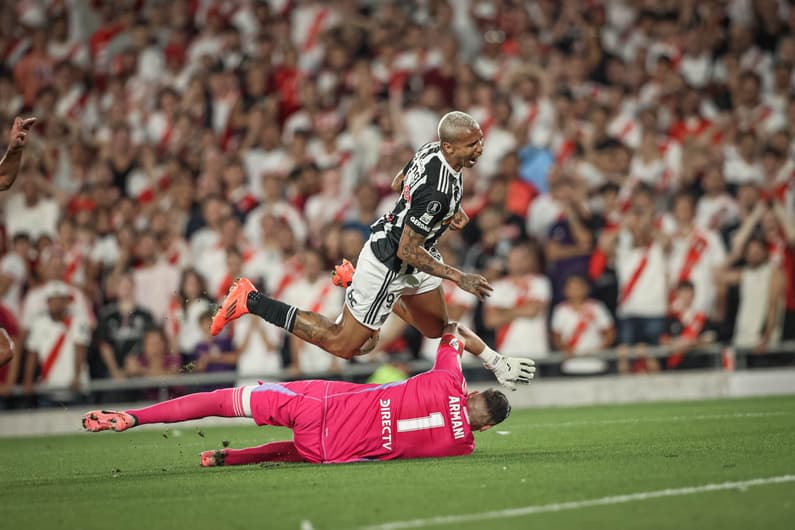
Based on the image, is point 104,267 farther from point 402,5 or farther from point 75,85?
point 402,5

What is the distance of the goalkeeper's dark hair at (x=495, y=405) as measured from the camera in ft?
31.2

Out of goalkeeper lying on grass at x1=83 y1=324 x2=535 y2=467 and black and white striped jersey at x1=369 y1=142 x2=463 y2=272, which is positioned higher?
black and white striped jersey at x1=369 y1=142 x2=463 y2=272

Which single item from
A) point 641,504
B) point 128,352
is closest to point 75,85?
point 128,352

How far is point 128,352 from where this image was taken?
55.8ft

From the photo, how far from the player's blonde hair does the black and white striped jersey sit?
200 millimetres

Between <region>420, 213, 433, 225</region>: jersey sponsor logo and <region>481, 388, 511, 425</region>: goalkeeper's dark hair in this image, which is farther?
<region>420, 213, 433, 225</region>: jersey sponsor logo

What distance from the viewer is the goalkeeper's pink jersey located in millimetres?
9555

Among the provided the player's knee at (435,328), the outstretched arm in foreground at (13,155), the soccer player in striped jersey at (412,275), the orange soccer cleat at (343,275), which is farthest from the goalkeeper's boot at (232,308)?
the outstretched arm in foreground at (13,155)

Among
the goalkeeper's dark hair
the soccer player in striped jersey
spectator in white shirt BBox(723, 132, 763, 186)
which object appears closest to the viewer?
the goalkeeper's dark hair

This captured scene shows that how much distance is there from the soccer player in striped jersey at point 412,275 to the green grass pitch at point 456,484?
126 centimetres

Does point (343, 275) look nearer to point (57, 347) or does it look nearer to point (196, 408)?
point (196, 408)

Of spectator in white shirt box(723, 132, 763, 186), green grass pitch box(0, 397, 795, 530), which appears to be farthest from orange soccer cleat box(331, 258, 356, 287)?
spectator in white shirt box(723, 132, 763, 186)

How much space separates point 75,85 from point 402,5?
559 centimetres

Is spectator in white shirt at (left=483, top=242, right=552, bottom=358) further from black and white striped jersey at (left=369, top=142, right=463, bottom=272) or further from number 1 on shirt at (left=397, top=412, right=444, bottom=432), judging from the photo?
number 1 on shirt at (left=397, top=412, right=444, bottom=432)
